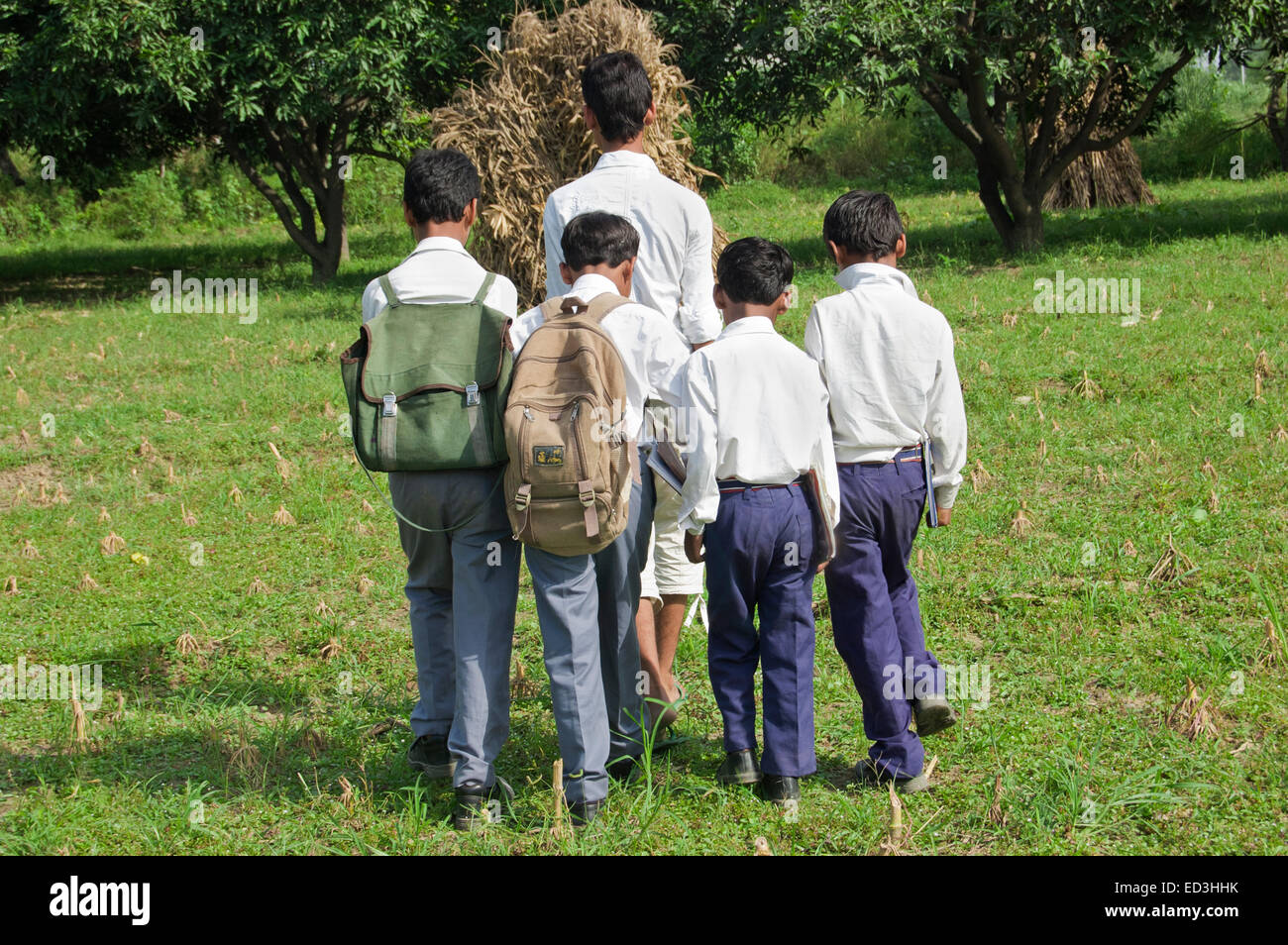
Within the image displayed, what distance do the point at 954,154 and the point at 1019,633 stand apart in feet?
66.0

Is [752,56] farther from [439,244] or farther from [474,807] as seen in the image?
[474,807]

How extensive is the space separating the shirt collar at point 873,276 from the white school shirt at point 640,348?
0.58m

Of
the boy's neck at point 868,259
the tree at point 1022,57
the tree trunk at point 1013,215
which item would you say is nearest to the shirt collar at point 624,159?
the boy's neck at point 868,259

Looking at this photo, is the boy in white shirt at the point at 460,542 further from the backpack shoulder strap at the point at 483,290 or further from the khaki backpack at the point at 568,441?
the khaki backpack at the point at 568,441

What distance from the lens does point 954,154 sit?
75.9 ft

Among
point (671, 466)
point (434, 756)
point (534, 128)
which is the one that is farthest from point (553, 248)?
point (534, 128)

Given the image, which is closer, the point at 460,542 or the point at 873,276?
the point at 460,542

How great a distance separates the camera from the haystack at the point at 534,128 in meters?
10.8

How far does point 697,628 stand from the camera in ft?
16.9

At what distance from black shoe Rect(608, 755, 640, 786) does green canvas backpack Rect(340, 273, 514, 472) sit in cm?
108

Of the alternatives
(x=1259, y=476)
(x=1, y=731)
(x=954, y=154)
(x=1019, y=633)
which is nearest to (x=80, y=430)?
(x=1, y=731)

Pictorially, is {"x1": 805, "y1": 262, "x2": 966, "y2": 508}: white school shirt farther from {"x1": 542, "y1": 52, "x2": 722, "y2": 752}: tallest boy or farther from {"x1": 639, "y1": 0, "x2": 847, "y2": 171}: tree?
{"x1": 639, "y1": 0, "x2": 847, "y2": 171}: tree

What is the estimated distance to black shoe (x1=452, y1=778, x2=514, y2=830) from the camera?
11.5 ft

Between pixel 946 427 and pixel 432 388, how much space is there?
1.57m
